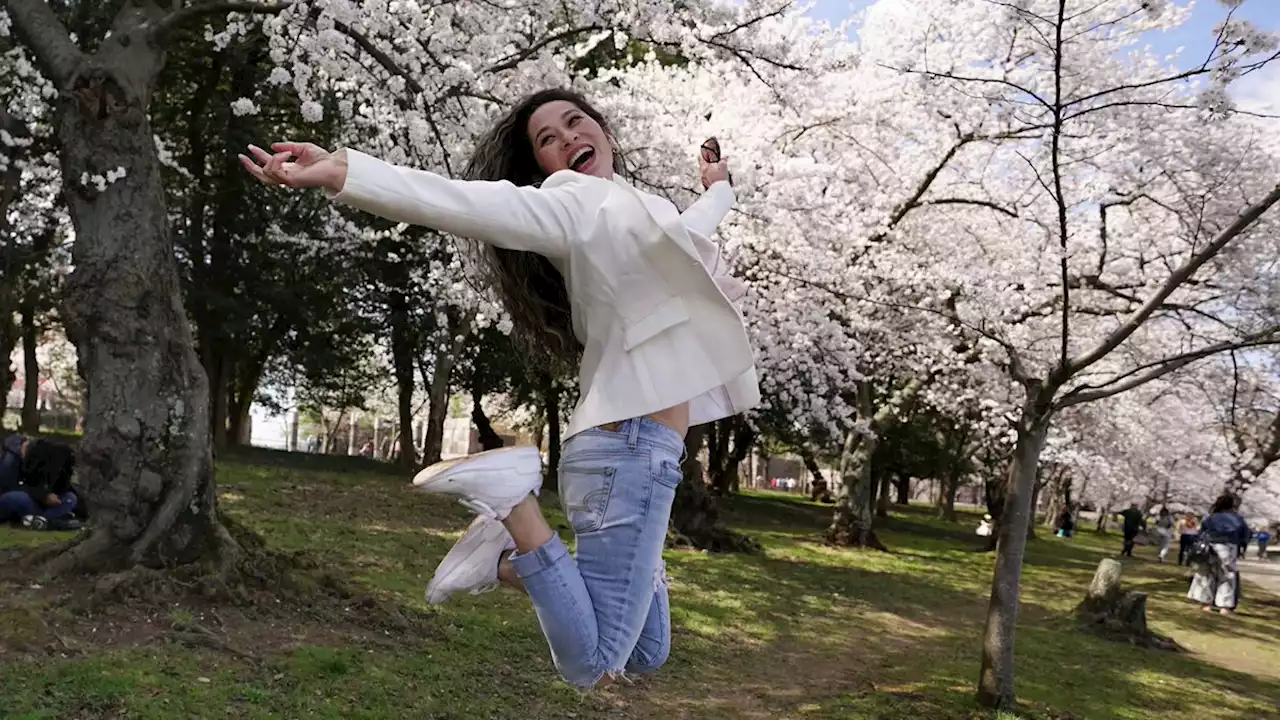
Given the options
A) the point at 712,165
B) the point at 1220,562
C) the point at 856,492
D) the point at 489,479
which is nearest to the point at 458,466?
the point at 489,479

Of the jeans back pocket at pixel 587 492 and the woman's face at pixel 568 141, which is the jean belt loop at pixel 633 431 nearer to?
the jeans back pocket at pixel 587 492

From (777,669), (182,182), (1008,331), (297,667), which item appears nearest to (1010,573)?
(777,669)

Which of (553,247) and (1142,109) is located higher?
(1142,109)

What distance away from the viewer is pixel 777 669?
823cm

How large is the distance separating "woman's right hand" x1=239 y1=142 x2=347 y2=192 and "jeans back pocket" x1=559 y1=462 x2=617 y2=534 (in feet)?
3.04

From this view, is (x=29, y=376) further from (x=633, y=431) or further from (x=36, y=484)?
(x=633, y=431)

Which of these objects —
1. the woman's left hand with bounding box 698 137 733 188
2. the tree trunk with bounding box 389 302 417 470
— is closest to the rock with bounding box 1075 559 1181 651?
the woman's left hand with bounding box 698 137 733 188

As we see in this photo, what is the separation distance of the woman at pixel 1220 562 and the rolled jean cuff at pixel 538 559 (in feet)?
43.7

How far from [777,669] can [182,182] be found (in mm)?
14552

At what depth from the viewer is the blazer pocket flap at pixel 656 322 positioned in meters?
2.41

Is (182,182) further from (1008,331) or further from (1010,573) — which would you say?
(1010,573)

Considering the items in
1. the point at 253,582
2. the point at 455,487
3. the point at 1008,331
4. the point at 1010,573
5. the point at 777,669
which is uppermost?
the point at 1008,331

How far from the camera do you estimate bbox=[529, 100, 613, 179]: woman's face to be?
2.74 m

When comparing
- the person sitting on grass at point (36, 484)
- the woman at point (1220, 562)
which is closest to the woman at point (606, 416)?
the person sitting on grass at point (36, 484)
